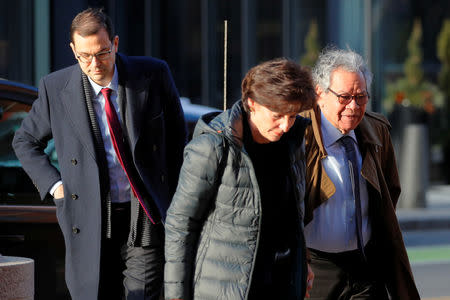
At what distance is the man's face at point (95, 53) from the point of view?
3.60 metres

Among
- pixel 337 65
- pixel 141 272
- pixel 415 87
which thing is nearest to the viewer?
pixel 337 65

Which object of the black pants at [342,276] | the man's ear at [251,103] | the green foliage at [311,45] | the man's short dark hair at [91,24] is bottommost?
the black pants at [342,276]

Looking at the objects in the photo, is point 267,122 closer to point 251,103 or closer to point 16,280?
point 251,103

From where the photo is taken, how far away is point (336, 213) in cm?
367

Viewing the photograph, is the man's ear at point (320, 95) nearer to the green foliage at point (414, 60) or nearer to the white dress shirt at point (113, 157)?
the white dress shirt at point (113, 157)

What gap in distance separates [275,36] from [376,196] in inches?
549

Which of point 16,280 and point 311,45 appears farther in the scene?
point 311,45

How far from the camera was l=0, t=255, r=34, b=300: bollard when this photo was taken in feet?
10.5

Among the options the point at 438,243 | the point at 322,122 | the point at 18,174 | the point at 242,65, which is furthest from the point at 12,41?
the point at 322,122

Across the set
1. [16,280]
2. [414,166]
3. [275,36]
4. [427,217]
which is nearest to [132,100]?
[16,280]

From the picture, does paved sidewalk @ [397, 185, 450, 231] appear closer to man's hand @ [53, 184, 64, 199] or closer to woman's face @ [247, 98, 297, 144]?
man's hand @ [53, 184, 64, 199]

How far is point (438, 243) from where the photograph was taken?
451 inches

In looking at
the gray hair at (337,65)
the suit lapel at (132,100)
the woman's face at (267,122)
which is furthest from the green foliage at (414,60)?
the woman's face at (267,122)

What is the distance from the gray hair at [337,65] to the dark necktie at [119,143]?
33.0 inches
